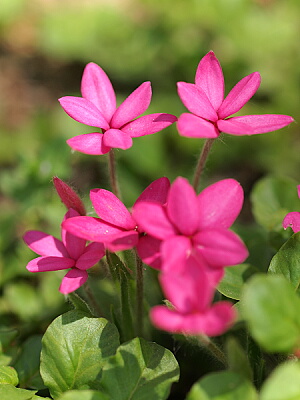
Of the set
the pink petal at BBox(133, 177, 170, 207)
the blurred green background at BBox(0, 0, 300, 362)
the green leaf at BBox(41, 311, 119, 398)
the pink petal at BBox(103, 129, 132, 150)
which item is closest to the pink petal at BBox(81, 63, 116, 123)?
the pink petal at BBox(103, 129, 132, 150)

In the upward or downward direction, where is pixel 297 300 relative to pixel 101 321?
upward

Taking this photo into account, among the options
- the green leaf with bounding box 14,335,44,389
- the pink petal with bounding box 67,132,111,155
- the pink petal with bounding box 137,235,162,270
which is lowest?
the green leaf with bounding box 14,335,44,389

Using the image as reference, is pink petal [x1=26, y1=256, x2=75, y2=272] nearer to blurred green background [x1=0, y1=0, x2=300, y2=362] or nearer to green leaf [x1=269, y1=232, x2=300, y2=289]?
green leaf [x1=269, y1=232, x2=300, y2=289]

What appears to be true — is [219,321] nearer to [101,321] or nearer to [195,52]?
[101,321]

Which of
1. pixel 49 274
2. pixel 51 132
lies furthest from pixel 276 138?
pixel 49 274

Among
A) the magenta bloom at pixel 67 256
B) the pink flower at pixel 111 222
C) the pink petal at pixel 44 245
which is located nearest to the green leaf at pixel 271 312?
the pink flower at pixel 111 222

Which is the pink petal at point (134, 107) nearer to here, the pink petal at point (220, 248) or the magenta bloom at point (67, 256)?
the magenta bloom at point (67, 256)
